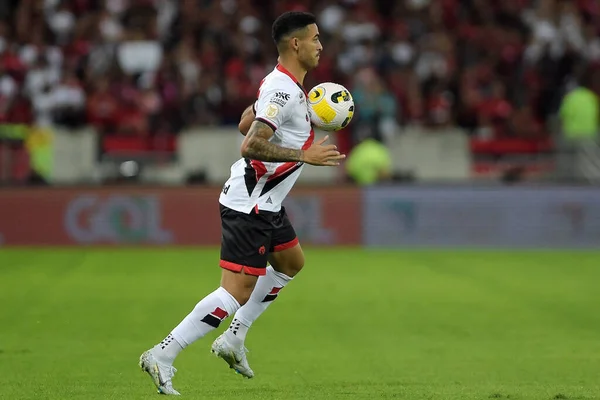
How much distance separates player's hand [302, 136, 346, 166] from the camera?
6.88m

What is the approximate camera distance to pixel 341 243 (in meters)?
18.9

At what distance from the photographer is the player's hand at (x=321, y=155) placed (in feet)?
22.6

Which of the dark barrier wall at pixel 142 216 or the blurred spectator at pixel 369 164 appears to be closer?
the dark barrier wall at pixel 142 216

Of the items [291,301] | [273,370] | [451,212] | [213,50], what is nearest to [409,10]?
[213,50]

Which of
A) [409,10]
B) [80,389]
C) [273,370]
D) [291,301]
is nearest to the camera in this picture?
[80,389]

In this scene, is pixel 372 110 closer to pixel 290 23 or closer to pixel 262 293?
pixel 262 293

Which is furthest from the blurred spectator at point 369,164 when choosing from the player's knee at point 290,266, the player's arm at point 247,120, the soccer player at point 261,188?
the soccer player at point 261,188

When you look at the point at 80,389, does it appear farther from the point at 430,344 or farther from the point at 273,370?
the point at 430,344

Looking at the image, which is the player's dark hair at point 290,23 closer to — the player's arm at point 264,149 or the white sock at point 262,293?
the player's arm at point 264,149

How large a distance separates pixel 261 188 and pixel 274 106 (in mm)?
633

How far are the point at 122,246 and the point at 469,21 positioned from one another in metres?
9.64

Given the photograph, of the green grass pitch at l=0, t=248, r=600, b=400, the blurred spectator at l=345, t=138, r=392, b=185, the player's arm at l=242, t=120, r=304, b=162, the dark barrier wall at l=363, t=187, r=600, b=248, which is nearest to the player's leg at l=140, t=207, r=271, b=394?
the green grass pitch at l=0, t=248, r=600, b=400

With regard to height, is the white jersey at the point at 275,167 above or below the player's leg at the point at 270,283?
above

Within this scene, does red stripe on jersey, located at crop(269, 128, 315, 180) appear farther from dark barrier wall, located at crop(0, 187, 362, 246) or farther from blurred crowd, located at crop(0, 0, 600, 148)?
blurred crowd, located at crop(0, 0, 600, 148)
